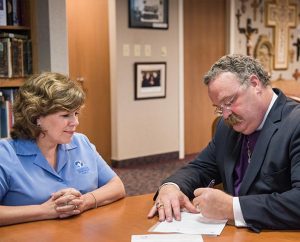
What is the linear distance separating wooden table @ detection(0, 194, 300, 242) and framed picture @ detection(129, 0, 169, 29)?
398cm

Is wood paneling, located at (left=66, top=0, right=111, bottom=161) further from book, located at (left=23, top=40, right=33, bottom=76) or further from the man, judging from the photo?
the man

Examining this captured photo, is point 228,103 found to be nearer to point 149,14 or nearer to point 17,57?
point 17,57

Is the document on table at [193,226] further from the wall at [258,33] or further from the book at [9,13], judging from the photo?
the wall at [258,33]

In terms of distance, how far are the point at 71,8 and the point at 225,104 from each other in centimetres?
379

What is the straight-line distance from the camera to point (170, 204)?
5.68ft

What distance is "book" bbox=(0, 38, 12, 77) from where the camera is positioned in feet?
11.1

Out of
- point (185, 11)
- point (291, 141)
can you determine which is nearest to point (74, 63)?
point (185, 11)

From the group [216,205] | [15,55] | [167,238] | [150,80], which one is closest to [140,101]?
[150,80]

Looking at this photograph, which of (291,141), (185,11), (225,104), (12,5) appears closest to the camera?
(291,141)

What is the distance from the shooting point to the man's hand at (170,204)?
1691mm

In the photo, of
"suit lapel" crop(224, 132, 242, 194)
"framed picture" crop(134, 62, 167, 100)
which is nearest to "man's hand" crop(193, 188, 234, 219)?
"suit lapel" crop(224, 132, 242, 194)

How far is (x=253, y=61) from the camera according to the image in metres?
1.81

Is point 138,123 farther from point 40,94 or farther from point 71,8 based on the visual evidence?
point 40,94

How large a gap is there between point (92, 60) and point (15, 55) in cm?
200
